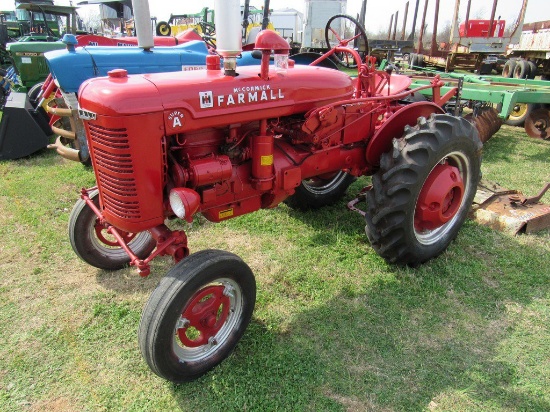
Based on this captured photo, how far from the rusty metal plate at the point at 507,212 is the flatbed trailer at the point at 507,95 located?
5.06 feet

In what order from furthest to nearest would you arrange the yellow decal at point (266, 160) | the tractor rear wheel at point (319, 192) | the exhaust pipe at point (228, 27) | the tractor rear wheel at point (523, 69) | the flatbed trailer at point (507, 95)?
1. the tractor rear wheel at point (523, 69)
2. the flatbed trailer at point (507, 95)
3. the tractor rear wheel at point (319, 192)
4. the yellow decal at point (266, 160)
5. the exhaust pipe at point (228, 27)

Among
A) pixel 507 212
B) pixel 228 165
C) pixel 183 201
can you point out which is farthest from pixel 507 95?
pixel 183 201

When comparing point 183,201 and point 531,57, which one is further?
point 531,57

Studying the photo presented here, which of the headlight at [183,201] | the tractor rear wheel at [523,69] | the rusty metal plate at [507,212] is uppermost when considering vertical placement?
the headlight at [183,201]

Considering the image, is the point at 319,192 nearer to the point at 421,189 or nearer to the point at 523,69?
the point at 421,189

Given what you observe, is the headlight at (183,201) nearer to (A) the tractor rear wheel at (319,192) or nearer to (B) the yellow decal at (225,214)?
(B) the yellow decal at (225,214)

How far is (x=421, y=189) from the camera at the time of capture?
3.01m

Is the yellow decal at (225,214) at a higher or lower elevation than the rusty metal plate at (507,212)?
higher

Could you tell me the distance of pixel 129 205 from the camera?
217 cm

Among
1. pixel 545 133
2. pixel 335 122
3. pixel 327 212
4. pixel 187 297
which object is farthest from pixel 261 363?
pixel 545 133

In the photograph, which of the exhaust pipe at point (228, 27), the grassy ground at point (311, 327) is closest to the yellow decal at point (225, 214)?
the grassy ground at point (311, 327)

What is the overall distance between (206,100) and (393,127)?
1621mm

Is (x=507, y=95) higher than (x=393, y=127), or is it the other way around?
(x=393, y=127)

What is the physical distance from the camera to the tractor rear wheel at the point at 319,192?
155 inches
